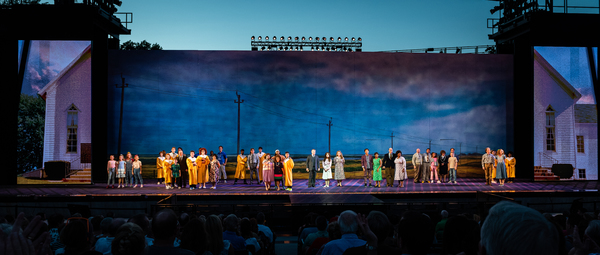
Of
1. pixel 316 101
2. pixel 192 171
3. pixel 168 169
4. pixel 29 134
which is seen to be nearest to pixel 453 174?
pixel 316 101

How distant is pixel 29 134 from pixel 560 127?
19.9 m

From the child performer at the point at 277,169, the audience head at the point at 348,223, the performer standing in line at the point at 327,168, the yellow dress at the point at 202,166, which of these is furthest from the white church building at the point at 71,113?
the audience head at the point at 348,223

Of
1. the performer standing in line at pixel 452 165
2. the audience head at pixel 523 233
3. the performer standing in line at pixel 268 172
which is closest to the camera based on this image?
the audience head at pixel 523 233

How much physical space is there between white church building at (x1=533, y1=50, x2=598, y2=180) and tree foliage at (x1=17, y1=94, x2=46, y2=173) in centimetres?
1844

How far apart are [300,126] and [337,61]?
3063mm

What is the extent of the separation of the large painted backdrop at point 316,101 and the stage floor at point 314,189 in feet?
6.68

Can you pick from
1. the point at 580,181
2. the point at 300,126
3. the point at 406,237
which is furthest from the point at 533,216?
the point at 580,181

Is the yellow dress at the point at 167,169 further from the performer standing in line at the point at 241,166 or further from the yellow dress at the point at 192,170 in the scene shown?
the performer standing in line at the point at 241,166

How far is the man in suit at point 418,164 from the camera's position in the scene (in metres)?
16.1

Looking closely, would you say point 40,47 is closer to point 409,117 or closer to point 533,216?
point 409,117

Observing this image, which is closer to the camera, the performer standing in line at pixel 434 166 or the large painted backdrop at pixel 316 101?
the performer standing in line at pixel 434 166

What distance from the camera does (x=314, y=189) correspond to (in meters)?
14.6

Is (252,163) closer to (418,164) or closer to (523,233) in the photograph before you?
(418,164)

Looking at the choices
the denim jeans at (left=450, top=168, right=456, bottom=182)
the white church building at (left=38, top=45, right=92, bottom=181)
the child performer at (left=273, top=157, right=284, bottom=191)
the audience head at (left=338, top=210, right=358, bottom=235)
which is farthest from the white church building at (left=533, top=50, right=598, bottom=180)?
the white church building at (left=38, top=45, right=92, bottom=181)
